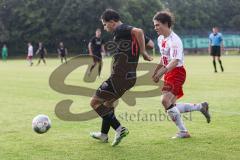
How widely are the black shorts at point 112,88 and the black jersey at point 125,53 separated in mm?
91

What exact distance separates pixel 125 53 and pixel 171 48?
732mm

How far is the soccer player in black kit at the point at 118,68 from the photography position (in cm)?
768

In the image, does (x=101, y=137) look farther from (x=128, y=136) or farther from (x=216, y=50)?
(x=216, y=50)

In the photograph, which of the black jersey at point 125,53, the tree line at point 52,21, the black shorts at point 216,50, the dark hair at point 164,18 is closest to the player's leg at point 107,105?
the black jersey at point 125,53

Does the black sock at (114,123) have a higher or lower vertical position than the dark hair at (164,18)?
lower

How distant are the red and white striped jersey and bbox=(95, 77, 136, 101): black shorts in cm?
72

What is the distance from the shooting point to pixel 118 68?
7.82 meters

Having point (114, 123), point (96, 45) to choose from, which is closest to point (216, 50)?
point (96, 45)

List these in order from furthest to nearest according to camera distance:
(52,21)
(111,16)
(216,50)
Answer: (52,21) → (216,50) → (111,16)

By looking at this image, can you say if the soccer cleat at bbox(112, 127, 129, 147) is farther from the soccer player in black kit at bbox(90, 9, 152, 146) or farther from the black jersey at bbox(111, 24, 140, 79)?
the black jersey at bbox(111, 24, 140, 79)

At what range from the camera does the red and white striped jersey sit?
25.7 feet

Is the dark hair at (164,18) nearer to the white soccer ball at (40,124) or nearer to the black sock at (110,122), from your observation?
the black sock at (110,122)

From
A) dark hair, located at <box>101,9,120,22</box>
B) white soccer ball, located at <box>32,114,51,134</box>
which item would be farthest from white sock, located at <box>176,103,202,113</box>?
white soccer ball, located at <box>32,114,51,134</box>

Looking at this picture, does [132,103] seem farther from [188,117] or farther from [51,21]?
[51,21]
